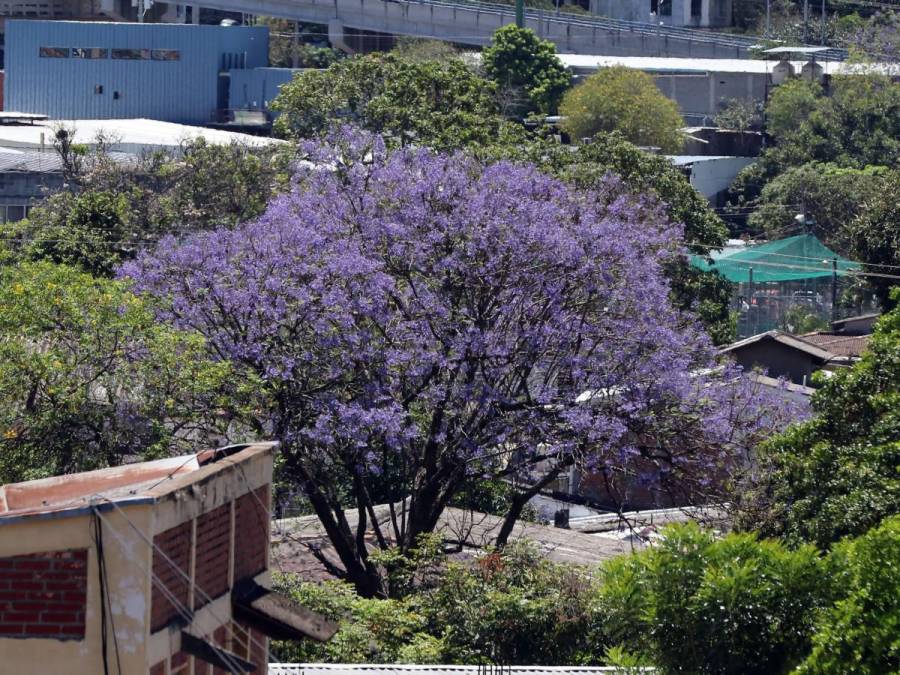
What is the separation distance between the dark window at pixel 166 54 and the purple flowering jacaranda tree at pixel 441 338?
1786 inches

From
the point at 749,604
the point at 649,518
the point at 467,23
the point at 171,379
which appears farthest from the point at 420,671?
the point at 467,23

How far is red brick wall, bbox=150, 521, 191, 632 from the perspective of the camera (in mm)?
7801

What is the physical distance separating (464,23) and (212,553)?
228ft

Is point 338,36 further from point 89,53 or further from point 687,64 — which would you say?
point 687,64

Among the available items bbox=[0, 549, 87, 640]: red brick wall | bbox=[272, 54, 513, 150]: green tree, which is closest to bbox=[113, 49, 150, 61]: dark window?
bbox=[272, 54, 513, 150]: green tree

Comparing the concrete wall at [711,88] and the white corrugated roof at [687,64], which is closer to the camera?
the white corrugated roof at [687,64]

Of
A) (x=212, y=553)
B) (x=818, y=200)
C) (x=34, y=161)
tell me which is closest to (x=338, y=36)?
(x=818, y=200)

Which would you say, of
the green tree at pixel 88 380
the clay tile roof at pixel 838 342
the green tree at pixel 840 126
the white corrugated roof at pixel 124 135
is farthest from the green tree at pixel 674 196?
the green tree at pixel 840 126

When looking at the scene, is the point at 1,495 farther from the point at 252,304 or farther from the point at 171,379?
the point at 252,304

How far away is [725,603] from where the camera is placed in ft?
32.2

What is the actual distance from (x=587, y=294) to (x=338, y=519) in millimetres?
4390

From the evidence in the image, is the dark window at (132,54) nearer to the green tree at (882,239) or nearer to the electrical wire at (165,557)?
the green tree at (882,239)

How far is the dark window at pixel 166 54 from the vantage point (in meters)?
63.4

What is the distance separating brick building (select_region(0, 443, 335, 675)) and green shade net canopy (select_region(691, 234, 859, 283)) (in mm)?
29173
